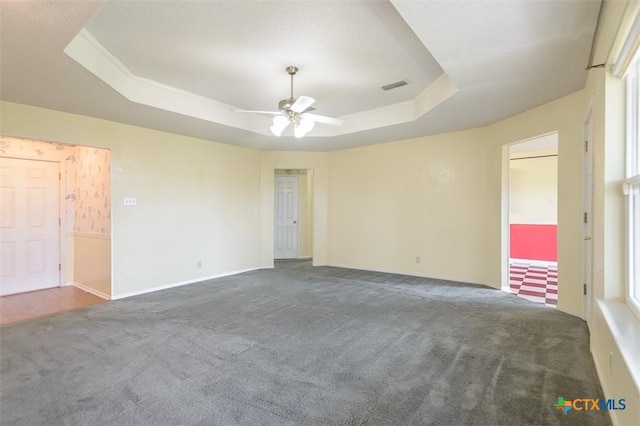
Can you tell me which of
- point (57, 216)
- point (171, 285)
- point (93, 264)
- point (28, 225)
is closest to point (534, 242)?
point (171, 285)

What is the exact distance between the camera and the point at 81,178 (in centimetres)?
514

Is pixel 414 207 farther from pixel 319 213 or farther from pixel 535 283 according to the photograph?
pixel 535 283

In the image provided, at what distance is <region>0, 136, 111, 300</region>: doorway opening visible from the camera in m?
4.65

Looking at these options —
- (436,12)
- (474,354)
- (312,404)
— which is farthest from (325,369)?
(436,12)

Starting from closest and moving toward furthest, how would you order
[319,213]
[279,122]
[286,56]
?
[286,56] → [279,122] → [319,213]

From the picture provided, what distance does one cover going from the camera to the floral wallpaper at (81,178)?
4.58 metres

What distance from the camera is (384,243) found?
243 inches

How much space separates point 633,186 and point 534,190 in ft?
20.2

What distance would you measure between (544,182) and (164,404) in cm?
844

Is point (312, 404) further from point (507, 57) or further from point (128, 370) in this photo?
point (507, 57)

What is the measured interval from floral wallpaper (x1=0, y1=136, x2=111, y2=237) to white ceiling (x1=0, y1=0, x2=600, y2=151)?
3.22 feet

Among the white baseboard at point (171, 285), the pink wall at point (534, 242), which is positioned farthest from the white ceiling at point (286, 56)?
the pink wall at point (534, 242)

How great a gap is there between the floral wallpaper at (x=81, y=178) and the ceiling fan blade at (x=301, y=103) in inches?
119

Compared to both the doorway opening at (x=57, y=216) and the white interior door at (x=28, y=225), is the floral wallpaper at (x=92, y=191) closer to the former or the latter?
the doorway opening at (x=57, y=216)
